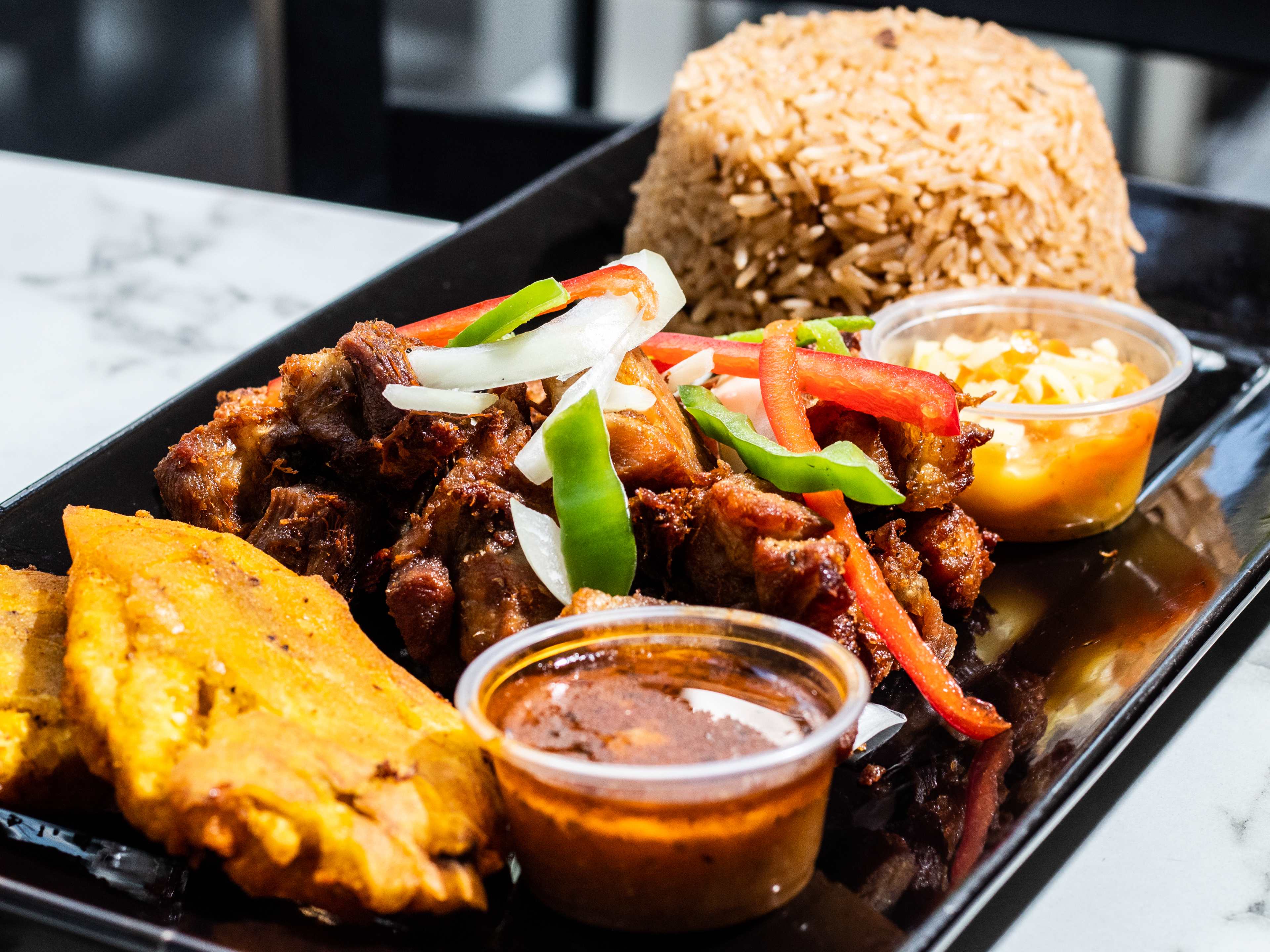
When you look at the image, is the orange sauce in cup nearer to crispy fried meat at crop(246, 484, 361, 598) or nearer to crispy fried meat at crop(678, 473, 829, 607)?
crispy fried meat at crop(678, 473, 829, 607)

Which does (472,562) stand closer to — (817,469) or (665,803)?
(817,469)

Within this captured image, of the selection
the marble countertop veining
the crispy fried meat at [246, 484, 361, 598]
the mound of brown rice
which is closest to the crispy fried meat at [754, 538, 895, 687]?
the crispy fried meat at [246, 484, 361, 598]

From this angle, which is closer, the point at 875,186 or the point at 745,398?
the point at 745,398

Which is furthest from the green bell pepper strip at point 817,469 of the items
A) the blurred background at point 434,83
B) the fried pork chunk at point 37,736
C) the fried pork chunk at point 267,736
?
the blurred background at point 434,83

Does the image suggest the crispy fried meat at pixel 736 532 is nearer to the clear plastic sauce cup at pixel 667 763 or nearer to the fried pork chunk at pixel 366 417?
the clear plastic sauce cup at pixel 667 763

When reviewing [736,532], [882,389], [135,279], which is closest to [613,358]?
[736,532]

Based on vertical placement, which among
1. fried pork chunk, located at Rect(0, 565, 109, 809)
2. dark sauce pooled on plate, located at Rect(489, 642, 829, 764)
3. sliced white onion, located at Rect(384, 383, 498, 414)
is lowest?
fried pork chunk, located at Rect(0, 565, 109, 809)
